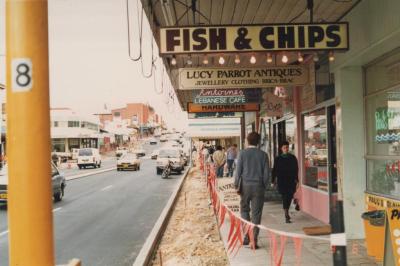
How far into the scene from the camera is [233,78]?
32.3 ft

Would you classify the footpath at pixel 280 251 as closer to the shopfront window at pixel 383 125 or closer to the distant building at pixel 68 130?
the shopfront window at pixel 383 125

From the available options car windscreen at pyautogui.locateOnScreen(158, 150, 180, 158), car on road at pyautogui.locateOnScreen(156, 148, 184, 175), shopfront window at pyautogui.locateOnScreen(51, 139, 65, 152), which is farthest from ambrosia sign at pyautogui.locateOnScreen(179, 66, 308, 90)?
shopfront window at pyautogui.locateOnScreen(51, 139, 65, 152)

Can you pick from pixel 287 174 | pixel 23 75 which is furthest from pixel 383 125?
pixel 23 75

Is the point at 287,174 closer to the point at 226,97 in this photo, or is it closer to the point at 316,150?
the point at 316,150

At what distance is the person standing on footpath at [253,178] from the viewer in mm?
7770

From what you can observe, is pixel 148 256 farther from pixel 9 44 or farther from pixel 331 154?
pixel 9 44

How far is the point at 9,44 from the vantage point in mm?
2691

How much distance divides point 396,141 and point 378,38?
1.54m

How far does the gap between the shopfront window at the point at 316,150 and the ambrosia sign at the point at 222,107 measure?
3.41 meters

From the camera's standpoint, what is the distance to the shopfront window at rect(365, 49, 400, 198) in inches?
281

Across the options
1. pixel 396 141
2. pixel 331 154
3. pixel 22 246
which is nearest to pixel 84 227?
pixel 331 154

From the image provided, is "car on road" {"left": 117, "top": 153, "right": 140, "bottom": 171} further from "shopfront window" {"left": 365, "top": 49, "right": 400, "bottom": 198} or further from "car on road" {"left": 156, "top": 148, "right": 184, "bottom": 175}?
"shopfront window" {"left": 365, "top": 49, "right": 400, "bottom": 198}

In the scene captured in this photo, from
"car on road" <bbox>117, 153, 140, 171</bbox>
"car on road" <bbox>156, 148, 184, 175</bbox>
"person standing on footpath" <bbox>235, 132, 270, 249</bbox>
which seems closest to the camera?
"person standing on footpath" <bbox>235, 132, 270, 249</bbox>

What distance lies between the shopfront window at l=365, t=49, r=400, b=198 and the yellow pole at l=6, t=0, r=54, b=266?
5.68 m
